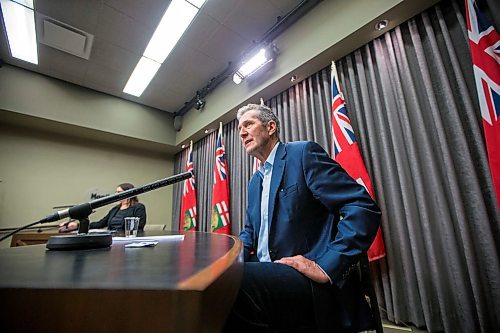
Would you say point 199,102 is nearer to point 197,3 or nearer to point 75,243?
point 197,3

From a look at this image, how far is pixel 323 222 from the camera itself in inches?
34.2

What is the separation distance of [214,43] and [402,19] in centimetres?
199

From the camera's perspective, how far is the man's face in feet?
3.91

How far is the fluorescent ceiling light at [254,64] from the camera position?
8.39ft

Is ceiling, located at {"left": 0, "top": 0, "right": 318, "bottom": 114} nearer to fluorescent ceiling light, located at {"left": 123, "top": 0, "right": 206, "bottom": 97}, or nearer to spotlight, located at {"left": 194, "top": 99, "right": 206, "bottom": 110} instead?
fluorescent ceiling light, located at {"left": 123, "top": 0, "right": 206, "bottom": 97}

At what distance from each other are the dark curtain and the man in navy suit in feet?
3.62

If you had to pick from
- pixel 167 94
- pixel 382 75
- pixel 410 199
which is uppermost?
pixel 167 94

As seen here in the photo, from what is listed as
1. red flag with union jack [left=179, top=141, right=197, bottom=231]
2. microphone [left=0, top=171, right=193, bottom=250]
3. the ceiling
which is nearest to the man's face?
microphone [left=0, top=171, right=193, bottom=250]

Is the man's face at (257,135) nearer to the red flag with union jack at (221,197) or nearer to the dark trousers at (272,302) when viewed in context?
the dark trousers at (272,302)

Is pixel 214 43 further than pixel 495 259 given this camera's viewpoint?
Yes

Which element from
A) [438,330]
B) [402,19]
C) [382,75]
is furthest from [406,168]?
[402,19]

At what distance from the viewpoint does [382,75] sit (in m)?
1.87

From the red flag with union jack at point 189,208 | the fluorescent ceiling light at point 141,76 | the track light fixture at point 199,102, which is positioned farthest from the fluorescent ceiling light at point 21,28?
the red flag with union jack at point 189,208

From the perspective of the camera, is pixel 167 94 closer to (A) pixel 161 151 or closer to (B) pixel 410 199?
(A) pixel 161 151
